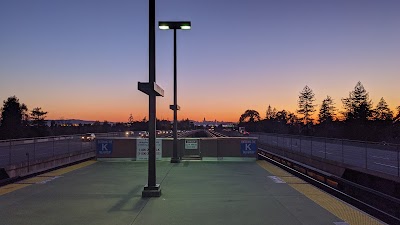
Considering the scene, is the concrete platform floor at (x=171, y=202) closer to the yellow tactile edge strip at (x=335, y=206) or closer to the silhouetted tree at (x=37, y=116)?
the yellow tactile edge strip at (x=335, y=206)

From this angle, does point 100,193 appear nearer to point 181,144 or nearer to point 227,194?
point 227,194

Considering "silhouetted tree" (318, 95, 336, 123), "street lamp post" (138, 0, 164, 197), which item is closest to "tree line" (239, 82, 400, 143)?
"silhouetted tree" (318, 95, 336, 123)

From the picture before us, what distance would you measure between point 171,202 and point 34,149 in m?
14.2

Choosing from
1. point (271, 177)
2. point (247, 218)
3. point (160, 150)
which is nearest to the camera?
point (247, 218)

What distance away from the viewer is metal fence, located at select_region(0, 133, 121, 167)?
20.0 m

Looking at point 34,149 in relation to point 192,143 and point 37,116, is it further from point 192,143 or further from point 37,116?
point 37,116

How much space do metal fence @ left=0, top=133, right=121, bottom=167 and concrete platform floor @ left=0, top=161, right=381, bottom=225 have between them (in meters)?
7.25

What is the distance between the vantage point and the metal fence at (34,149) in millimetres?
20030

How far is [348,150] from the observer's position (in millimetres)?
28219

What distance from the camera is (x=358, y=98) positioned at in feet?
314

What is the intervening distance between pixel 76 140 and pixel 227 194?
2484 centimetres

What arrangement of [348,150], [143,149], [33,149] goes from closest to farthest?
[143,149] → [33,149] → [348,150]

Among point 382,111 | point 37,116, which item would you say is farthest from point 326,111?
point 37,116

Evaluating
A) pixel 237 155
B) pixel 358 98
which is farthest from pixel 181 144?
pixel 358 98
